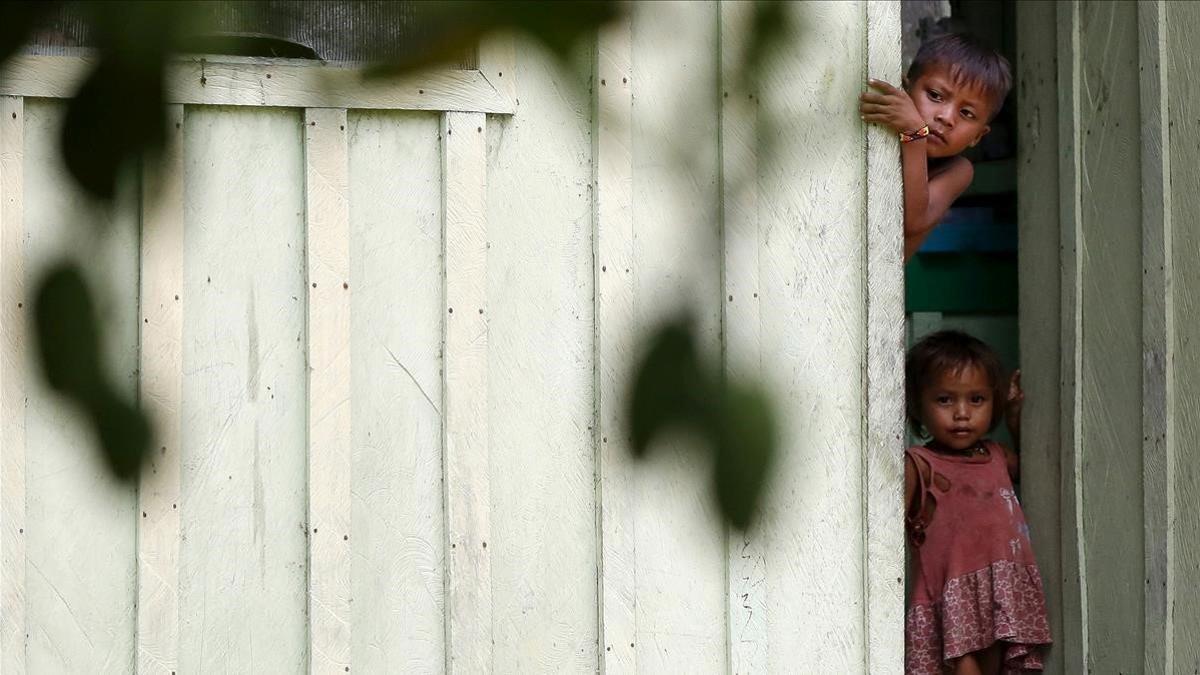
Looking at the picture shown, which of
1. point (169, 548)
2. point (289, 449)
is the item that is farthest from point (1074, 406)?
point (169, 548)

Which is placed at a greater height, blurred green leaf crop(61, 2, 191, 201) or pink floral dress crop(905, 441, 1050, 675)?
blurred green leaf crop(61, 2, 191, 201)

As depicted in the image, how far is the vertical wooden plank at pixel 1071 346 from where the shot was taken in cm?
279

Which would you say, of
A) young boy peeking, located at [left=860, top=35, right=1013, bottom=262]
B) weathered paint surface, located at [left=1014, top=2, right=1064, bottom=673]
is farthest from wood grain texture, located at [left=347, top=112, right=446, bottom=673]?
weathered paint surface, located at [left=1014, top=2, right=1064, bottom=673]

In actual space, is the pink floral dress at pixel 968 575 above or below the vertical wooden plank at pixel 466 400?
below

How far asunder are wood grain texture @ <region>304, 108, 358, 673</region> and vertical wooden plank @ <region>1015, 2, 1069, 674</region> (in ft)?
4.63

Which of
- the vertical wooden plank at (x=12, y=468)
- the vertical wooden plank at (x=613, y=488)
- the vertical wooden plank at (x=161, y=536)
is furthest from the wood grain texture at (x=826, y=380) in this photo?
the vertical wooden plank at (x=12, y=468)

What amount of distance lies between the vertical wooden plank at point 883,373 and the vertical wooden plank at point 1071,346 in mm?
557

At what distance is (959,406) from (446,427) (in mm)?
1195

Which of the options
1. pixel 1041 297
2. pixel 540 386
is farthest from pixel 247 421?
pixel 1041 297

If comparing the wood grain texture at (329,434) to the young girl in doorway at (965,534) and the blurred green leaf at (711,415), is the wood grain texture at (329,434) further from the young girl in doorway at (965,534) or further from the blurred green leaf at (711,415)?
the blurred green leaf at (711,415)

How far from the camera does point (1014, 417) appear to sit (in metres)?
3.06

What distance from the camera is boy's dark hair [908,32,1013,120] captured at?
278 centimetres

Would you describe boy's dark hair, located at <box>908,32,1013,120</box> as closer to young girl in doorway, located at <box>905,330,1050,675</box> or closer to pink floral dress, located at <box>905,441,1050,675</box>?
young girl in doorway, located at <box>905,330,1050,675</box>

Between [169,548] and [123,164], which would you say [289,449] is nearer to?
[169,548]
